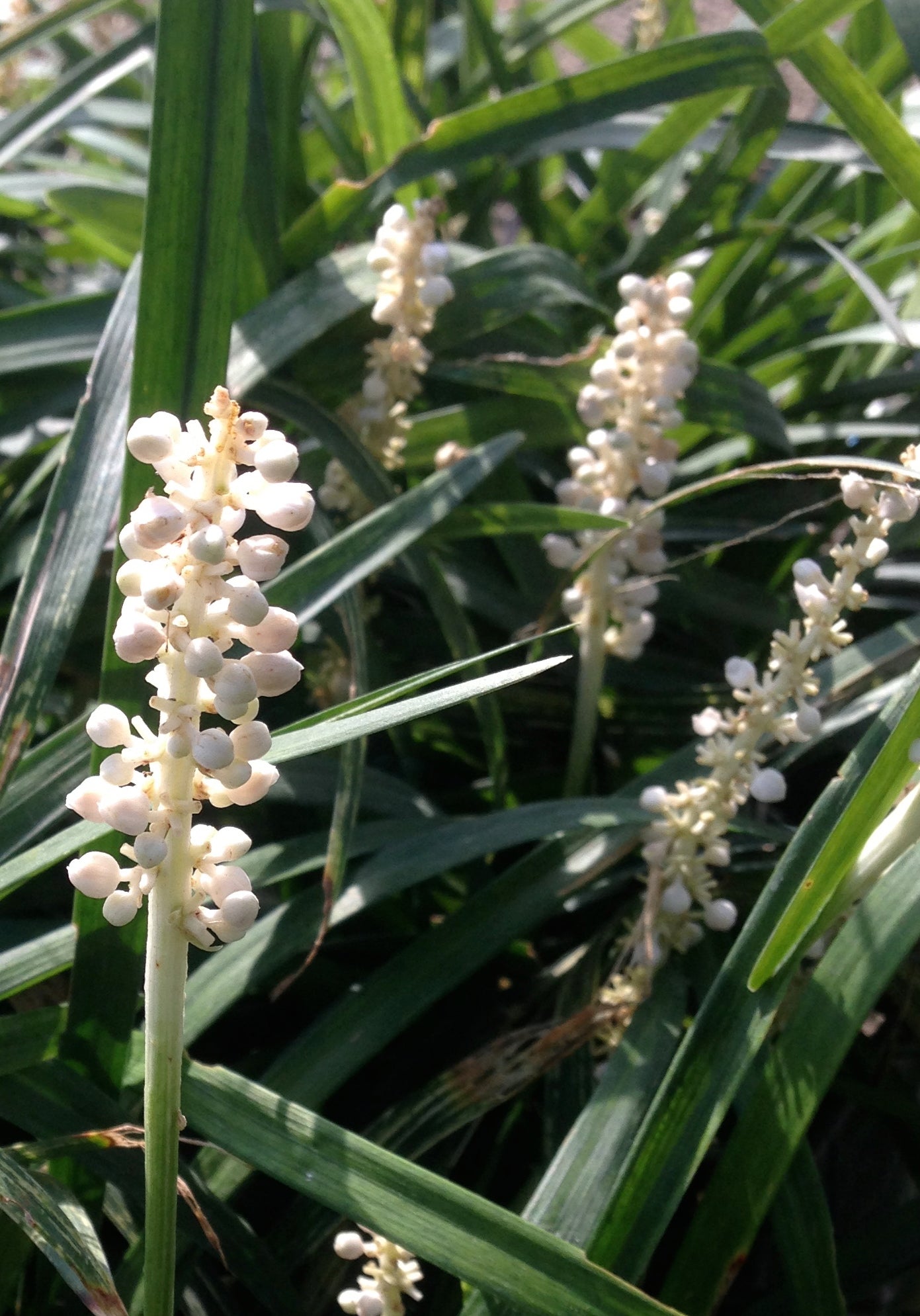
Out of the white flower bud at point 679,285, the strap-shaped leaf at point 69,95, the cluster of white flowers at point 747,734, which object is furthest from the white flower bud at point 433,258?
the strap-shaped leaf at point 69,95

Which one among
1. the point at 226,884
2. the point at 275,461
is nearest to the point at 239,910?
the point at 226,884

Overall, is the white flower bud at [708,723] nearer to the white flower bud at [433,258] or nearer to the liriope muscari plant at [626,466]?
the liriope muscari plant at [626,466]

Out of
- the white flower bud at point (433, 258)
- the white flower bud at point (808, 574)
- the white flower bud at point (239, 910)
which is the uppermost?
the white flower bud at point (433, 258)

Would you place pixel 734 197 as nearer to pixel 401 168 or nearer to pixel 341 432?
pixel 401 168

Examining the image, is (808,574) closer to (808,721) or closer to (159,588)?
(808,721)

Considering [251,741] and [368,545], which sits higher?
[368,545]

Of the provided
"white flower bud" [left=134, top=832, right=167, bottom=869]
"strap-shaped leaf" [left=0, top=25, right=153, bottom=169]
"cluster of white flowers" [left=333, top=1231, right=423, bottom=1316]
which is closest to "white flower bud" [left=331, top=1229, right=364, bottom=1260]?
"cluster of white flowers" [left=333, top=1231, right=423, bottom=1316]

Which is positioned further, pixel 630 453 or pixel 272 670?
pixel 630 453

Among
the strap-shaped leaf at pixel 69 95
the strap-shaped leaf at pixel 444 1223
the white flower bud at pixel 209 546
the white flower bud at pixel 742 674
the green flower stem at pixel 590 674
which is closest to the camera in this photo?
the white flower bud at pixel 209 546
